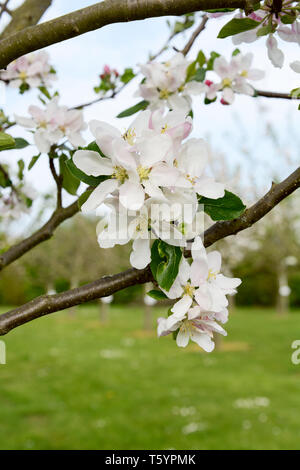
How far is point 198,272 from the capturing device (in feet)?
3.25

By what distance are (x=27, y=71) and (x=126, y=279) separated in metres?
1.68

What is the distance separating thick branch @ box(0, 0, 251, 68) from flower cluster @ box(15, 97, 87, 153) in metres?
0.68

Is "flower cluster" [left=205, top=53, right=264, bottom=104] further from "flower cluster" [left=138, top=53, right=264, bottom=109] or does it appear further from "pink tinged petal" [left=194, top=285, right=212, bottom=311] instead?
"pink tinged petal" [left=194, top=285, right=212, bottom=311]

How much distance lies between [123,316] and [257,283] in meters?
7.77

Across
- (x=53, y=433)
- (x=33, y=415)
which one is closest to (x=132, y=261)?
(x=53, y=433)

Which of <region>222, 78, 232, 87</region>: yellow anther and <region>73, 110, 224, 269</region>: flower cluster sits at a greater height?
<region>222, 78, 232, 87</region>: yellow anther

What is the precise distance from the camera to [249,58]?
7.14 ft

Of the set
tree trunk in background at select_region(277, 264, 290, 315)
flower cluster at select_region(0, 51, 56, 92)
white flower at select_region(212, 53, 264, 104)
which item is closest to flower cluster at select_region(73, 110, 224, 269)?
white flower at select_region(212, 53, 264, 104)

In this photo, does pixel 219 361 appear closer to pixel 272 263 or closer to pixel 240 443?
pixel 240 443

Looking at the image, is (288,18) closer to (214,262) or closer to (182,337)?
(214,262)

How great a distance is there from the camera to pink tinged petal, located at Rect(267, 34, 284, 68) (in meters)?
1.53

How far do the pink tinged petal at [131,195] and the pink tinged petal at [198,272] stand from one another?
0.72 ft

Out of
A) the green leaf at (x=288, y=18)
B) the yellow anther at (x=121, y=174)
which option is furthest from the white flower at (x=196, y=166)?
the green leaf at (x=288, y=18)

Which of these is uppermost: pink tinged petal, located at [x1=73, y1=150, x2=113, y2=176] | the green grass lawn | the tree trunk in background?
pink tinged petal, located at [x1=73, y1=150, x2=113, y2=176]
